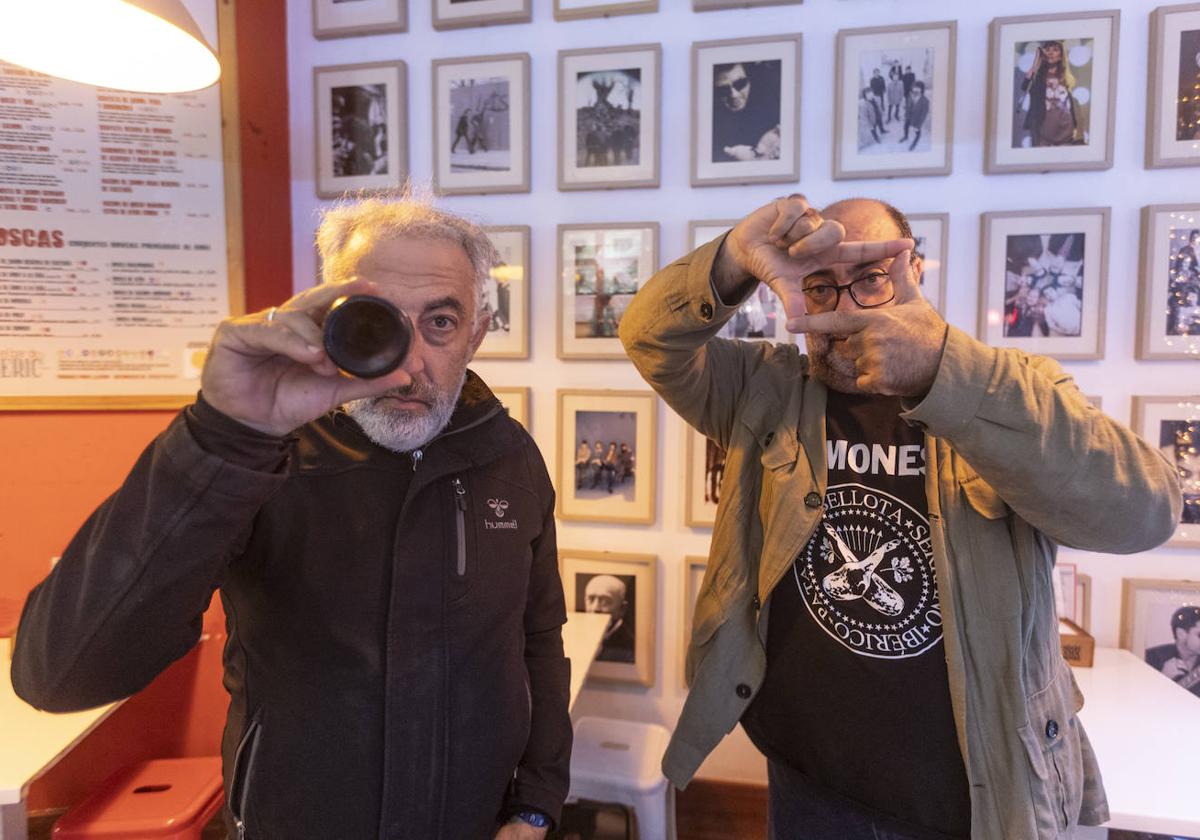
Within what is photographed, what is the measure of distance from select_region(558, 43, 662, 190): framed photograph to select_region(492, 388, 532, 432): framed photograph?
68cm

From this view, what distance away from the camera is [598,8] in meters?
1.91

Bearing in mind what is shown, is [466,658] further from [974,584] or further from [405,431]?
[974,584]

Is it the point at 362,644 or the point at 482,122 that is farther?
the point at 482,122

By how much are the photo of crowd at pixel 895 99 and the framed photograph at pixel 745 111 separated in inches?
7.8

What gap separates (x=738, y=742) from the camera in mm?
2055

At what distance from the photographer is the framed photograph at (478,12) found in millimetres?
1956

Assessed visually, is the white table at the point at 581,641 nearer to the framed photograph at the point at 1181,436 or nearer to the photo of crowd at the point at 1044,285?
the photo of crowd at the point at 1044,285

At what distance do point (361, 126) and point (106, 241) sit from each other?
841mm

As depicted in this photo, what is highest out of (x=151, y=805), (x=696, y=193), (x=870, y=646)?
(x=696, y=193)

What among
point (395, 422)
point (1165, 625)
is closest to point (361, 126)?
point (395, 422)

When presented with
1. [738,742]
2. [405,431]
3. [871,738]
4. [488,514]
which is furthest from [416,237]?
[738,742]

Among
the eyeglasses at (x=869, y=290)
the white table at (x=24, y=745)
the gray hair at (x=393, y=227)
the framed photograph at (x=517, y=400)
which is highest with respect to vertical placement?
the gray hair at (x=393, y=227)

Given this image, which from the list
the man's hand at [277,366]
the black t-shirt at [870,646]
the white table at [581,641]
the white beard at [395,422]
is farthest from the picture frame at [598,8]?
the white table at [581,641]

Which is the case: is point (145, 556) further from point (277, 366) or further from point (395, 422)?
point (395, 422)
